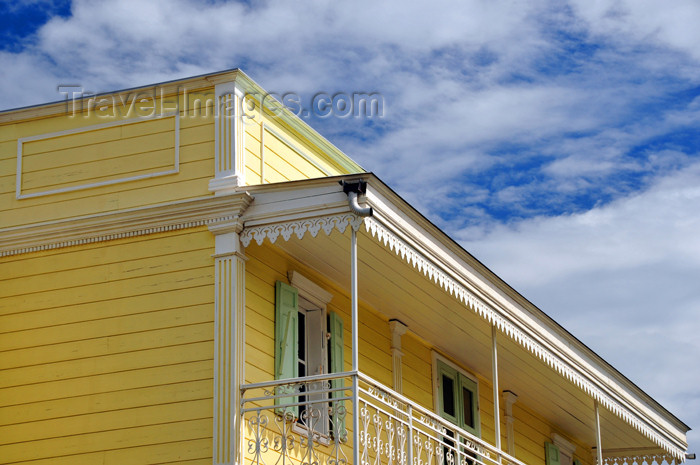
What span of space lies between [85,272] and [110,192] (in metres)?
0.92

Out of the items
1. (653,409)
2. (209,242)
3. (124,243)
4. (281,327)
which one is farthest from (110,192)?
(653,409)

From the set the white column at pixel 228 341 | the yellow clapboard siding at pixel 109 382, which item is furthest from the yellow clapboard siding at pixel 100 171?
the yellow clapboard siding at pixel 109 382

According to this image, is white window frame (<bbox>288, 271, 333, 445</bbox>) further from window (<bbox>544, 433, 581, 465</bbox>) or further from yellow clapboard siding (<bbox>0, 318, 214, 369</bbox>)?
window (<bbox>544, 433, 581, 465</bbox>)

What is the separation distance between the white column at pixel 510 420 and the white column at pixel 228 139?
7.03 meters

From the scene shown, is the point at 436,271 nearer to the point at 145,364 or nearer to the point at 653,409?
the point at 145,364

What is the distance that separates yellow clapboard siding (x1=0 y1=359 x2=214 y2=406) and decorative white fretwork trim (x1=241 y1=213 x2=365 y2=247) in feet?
4.47

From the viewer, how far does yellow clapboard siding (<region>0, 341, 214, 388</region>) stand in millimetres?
11984

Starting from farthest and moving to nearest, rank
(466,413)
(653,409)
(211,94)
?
(653,409) < (466,413) < (211,94)

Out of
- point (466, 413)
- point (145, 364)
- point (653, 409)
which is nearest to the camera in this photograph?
point (145, 364)

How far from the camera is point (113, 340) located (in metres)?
12.4

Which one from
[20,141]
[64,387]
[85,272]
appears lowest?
[64,387]

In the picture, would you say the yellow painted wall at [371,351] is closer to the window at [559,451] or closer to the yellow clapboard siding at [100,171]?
the window at [559,451]

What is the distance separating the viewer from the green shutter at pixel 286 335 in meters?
12.5

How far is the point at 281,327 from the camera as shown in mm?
12672
